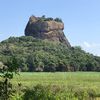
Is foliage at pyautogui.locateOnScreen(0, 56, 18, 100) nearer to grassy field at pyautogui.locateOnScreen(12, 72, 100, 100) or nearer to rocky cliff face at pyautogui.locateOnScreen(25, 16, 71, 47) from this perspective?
grassy field at pyautogui.locateOnScreen(12, 72, 100, 100)

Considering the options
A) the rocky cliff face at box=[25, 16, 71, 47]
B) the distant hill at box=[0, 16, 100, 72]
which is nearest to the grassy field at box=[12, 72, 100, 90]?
the distant hill at box=[0, 16, 100, 72]

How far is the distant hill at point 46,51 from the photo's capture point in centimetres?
11506

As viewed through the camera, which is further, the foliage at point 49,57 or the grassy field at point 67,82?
the foliage at point 49,57

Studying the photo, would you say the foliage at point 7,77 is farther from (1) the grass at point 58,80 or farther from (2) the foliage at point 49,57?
(2) the foliage at point 49,57

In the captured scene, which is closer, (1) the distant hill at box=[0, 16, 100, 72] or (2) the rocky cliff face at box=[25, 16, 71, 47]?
(1) the distant hill at box=[0, 16, 100, 72]

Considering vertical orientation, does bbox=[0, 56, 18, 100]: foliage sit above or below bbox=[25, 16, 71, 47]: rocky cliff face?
below

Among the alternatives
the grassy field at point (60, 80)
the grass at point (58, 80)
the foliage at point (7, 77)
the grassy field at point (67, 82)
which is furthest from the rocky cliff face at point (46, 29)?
the foliage at point (7, 77)

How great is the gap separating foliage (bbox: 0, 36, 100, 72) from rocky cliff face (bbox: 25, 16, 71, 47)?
1498 cm

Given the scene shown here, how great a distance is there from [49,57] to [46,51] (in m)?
14.0

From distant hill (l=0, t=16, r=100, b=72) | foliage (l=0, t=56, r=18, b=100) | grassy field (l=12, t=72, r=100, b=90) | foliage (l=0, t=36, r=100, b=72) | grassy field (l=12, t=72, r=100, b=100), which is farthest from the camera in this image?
distant hill (l=0, t=16, r=100, b=72)

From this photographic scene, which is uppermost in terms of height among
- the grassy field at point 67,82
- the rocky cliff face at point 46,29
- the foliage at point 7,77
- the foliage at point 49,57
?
the rocky cliff face at point 46,29

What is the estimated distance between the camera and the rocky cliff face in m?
164

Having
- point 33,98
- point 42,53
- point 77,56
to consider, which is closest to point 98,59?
point 77,56

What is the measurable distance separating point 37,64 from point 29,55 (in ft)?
23.2
